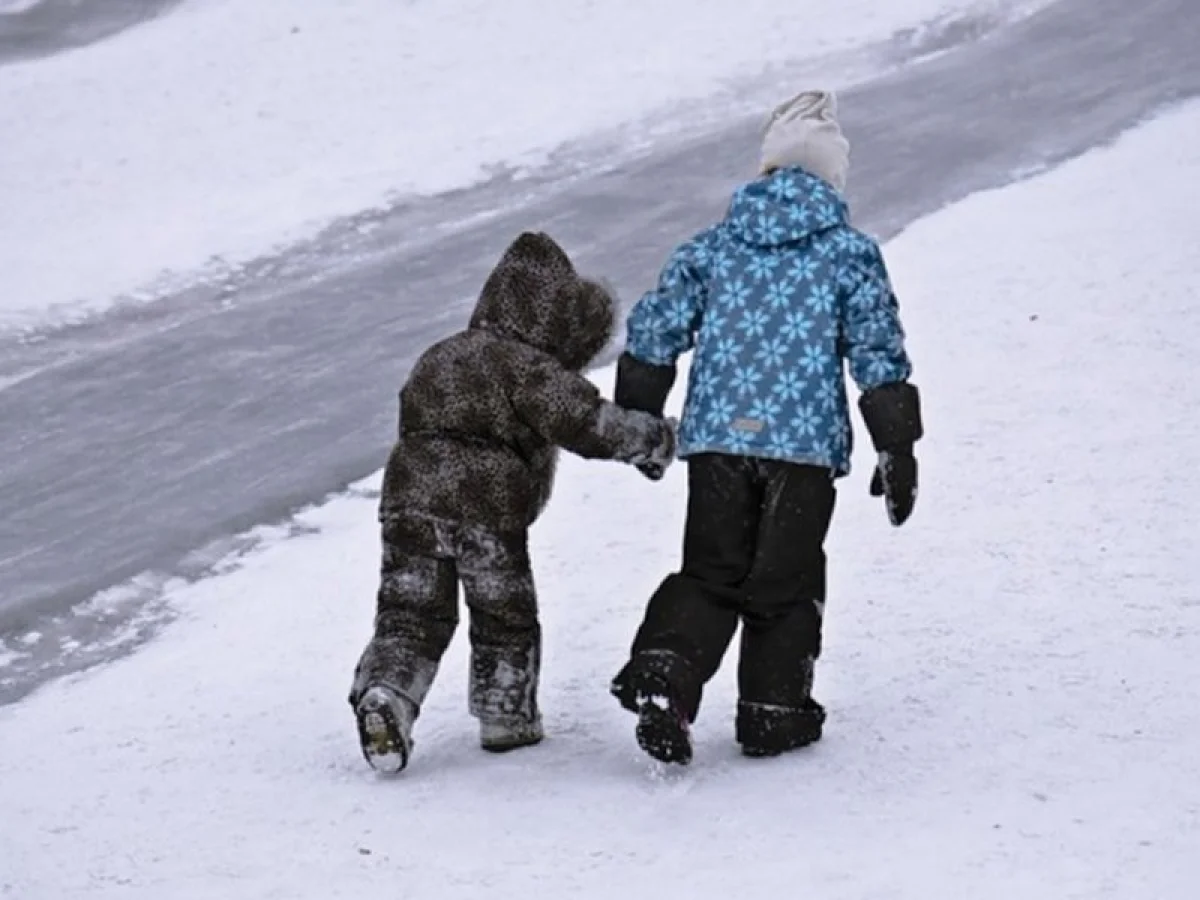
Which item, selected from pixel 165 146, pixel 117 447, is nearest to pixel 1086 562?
pixel 117 447

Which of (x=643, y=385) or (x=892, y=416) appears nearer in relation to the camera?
(x=892, y=416)

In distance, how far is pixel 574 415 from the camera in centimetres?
531

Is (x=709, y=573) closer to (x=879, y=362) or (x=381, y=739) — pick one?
(x=879, y=362)

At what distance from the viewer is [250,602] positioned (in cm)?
734

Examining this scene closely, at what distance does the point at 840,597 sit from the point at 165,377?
16.3 ft

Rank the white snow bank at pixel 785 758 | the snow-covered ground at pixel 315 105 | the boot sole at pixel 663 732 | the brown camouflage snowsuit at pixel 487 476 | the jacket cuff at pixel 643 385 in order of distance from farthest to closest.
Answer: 1. the snow-covered ground at pixel 315 105
2. the jacket cuff at pixel 643 385
3. the brown camouflage snowsuit at pixel 487 476
4. the boot sole at pixel 663 732
5. the white snow bank at pixel 785 758

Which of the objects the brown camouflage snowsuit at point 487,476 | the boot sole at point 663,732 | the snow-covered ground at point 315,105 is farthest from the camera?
the snow-covered ground at point 315,105

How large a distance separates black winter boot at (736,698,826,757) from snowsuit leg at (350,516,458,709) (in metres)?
0.82

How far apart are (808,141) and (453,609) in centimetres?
154

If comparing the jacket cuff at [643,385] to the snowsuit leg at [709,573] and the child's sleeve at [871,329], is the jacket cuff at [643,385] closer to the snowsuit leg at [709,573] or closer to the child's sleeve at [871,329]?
the snowsuit leg at [709,573]

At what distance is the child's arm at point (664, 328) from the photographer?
5.44m

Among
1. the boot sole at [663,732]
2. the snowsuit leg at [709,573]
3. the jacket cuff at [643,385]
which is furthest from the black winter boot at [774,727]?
the jacket cuff at [643,385]

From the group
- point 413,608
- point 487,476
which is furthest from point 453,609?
point 487,476

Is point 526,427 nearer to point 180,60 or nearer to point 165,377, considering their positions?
point 165,377
